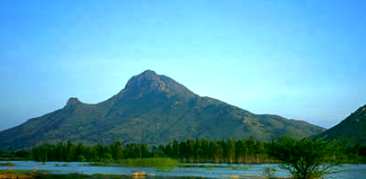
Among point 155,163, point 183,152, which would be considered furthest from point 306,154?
point 183,152

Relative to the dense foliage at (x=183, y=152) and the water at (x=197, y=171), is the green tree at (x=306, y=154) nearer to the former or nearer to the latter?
the water at (x=197, y=171)

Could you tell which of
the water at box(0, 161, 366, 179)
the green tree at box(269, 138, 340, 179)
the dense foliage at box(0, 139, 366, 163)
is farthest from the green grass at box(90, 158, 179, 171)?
the green tree at box(269, 138, 340, 179)

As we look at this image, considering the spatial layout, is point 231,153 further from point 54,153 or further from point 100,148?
point 54,153

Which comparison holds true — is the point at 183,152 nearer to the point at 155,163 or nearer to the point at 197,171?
the point at 155,163

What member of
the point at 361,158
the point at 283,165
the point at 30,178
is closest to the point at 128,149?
the point at 361,158

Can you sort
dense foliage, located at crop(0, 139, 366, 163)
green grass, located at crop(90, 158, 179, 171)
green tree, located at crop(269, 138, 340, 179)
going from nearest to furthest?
green tree, located at crop(269, 138, 340, 179) → green grass, located at crop(90, 158, 179, 171) → dense foliage, located at crop(0, 139, 366, 163)

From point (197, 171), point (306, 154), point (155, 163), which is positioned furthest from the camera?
point (155, 163)

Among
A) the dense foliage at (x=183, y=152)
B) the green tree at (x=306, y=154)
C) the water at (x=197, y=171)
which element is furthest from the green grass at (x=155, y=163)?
the green tree at (x=306, y=154)

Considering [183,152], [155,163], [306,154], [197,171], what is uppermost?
[183,152]

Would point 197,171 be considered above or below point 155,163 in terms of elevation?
below

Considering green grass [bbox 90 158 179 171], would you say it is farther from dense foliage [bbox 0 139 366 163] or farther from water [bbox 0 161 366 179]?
dense foliage [bbox 0 139 366 163]

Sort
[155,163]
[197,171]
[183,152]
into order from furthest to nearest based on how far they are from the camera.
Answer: [183,152] < [155,163] < [197,171]

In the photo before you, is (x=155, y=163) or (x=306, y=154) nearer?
(x=306, y=154)

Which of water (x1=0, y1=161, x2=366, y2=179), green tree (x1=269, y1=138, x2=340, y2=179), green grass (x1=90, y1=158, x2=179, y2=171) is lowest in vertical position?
water (x1=0, y1=161, x2=366, y2=179)
